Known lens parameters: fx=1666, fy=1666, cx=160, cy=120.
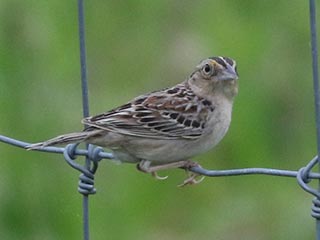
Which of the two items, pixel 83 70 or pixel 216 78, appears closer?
pixel 83 70

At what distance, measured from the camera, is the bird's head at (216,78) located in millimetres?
5727

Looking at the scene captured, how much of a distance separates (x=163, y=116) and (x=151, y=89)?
1.75m

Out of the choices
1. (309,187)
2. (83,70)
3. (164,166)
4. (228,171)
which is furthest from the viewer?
(164,166)

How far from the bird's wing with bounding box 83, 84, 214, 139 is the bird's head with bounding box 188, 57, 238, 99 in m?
0.04

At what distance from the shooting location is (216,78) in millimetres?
5828

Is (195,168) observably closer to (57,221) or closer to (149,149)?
(149,149)

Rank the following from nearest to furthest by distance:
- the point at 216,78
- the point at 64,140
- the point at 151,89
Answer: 1. the point at 64,140
2. the point at 216,78
3. the point at 151,89

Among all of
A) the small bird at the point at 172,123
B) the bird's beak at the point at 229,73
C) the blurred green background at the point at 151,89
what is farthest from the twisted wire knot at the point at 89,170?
the blurred green background at the point at 151,89

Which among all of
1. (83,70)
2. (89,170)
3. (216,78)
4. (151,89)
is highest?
(83,70)

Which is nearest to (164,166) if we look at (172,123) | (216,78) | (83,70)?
(172,123)

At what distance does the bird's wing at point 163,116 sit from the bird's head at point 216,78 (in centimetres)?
4

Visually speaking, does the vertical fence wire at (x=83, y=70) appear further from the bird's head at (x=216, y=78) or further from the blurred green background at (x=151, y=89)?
the blurred green background at (x=151, y=89)

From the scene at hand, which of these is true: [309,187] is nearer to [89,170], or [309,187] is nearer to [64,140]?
[89,170]

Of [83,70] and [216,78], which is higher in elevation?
[83,70]
